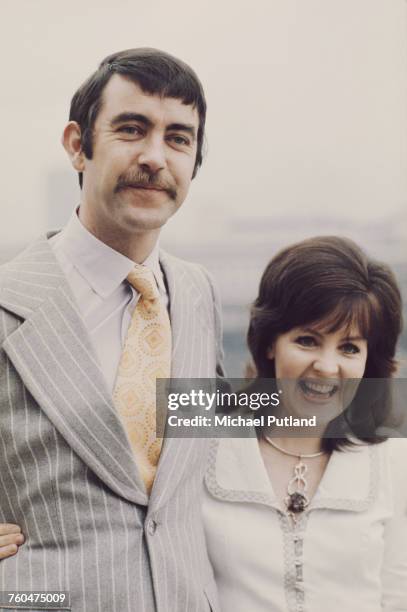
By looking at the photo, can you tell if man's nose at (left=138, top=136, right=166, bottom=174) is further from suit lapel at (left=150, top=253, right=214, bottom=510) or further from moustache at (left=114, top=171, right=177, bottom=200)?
suit lapel at (left=150, top=253, right=214, bottom=510)

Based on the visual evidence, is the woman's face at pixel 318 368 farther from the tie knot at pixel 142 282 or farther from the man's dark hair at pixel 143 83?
the man's dark hair at pixel 143 83

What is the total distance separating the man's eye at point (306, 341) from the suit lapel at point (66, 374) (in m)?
0.43

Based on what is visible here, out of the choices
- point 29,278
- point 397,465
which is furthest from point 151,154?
point 397,465

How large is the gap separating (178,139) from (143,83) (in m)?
0.13

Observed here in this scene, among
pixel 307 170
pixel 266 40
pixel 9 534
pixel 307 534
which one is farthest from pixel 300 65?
pixel 9 534

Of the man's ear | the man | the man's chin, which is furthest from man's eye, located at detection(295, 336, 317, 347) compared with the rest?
the man's ear

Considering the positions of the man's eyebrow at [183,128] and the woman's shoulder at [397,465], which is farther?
the woman's shoulder at [397,465]

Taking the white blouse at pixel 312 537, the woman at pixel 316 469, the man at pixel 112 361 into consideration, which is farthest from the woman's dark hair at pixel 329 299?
the white blouse at pixel 312 537

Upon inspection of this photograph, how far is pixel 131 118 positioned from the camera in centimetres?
130

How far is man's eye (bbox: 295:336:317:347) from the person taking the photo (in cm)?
139

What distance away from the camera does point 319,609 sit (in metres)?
1.37

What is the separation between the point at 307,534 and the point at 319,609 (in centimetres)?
16

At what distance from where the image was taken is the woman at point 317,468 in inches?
54.1

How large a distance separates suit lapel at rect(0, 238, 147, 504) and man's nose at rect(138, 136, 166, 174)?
0.29m
